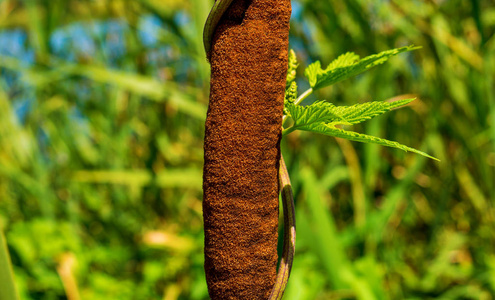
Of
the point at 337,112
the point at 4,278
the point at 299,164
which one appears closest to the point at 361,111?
the point at 337,112

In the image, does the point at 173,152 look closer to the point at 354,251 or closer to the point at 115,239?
the point at 115,239

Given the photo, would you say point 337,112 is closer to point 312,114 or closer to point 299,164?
point 312,114

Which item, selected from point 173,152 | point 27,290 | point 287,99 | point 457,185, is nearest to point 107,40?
point 173,152

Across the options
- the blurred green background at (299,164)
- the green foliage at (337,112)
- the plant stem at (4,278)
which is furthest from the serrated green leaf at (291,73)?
the blurred green background at (299,164)

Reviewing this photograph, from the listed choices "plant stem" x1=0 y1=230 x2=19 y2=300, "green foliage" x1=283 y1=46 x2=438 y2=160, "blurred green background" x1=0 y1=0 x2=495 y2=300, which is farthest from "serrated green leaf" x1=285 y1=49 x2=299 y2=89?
"blurred green background" x1=0 y1=0 x2=495 y2=300

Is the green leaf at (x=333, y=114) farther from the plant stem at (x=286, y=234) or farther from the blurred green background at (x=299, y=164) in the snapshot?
the blurred green background at (x=299, y=164)
